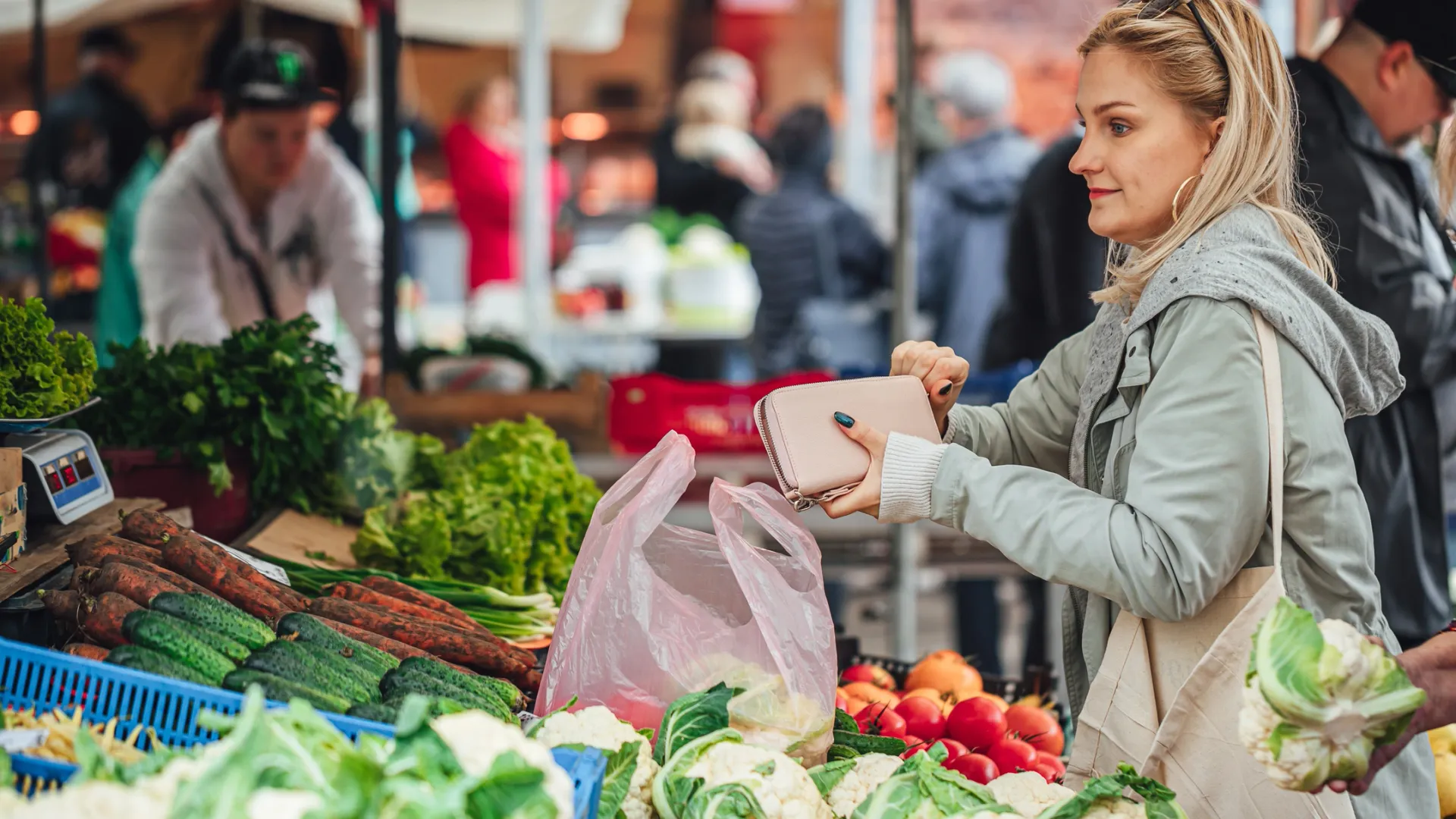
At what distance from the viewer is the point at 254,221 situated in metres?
5.52

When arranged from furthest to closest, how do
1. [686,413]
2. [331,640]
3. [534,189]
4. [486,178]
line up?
[486,178]
[534,189]
[686,413]
[331,640]

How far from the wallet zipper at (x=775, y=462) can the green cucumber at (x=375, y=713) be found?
71cm

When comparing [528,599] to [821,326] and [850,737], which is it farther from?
[821,326]

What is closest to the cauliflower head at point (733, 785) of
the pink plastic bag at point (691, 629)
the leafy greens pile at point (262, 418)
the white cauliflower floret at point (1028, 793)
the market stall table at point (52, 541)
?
the pink plastic bag at point (691, 629)

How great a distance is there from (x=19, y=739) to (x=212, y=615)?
47cm

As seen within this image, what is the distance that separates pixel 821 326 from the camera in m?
7.57

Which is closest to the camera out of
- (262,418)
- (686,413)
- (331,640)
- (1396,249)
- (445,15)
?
(331,640)

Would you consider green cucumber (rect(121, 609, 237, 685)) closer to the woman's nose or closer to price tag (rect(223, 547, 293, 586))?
price tag (rect(223, 547, 293, 586))

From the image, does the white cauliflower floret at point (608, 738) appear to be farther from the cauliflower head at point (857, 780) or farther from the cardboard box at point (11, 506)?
the cardboard box at point (11, 506)

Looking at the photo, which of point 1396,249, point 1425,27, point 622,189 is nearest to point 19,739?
point 1396,249

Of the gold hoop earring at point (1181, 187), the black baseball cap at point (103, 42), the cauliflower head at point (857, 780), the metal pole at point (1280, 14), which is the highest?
the metal pole at point (1280, 14)

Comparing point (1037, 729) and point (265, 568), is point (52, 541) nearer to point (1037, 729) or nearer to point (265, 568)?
point (265, 568)

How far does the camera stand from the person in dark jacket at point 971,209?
23.0 ft

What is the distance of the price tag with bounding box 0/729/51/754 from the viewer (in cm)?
177
